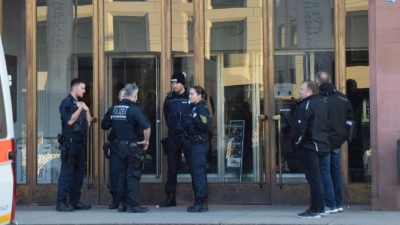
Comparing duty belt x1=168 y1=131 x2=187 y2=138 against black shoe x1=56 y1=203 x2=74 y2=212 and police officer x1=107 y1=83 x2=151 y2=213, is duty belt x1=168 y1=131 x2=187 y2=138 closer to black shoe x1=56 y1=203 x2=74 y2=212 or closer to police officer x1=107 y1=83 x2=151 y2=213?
police officer x1=107 y1=83 x2=151 y2=213

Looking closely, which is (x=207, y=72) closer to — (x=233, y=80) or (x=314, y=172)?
(x=233, y=80)

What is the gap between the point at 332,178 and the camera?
34.3 ft

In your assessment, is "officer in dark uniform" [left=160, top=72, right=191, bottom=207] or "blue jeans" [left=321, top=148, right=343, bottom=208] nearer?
"blue jeans" [left=321, top=148, right=343, bottom=208]

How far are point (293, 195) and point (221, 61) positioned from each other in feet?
7.86

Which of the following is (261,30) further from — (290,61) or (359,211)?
(359,211)

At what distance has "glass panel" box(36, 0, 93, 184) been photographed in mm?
12016

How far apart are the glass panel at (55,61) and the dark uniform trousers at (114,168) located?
1.31 meters

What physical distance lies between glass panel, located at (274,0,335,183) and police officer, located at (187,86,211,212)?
4.68 ft

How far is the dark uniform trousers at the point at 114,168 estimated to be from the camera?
35.8ft

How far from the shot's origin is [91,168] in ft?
38.8

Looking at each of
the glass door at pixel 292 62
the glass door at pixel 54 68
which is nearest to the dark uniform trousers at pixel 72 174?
the glass door at pixel 54 68

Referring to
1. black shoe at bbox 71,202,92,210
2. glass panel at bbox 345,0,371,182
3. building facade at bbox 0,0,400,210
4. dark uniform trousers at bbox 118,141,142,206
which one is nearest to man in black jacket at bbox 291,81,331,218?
building facade at bbox 0,0,400,210

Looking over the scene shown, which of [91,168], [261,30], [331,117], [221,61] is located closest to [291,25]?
[261,30]

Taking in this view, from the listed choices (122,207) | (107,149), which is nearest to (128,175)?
(122,207)
